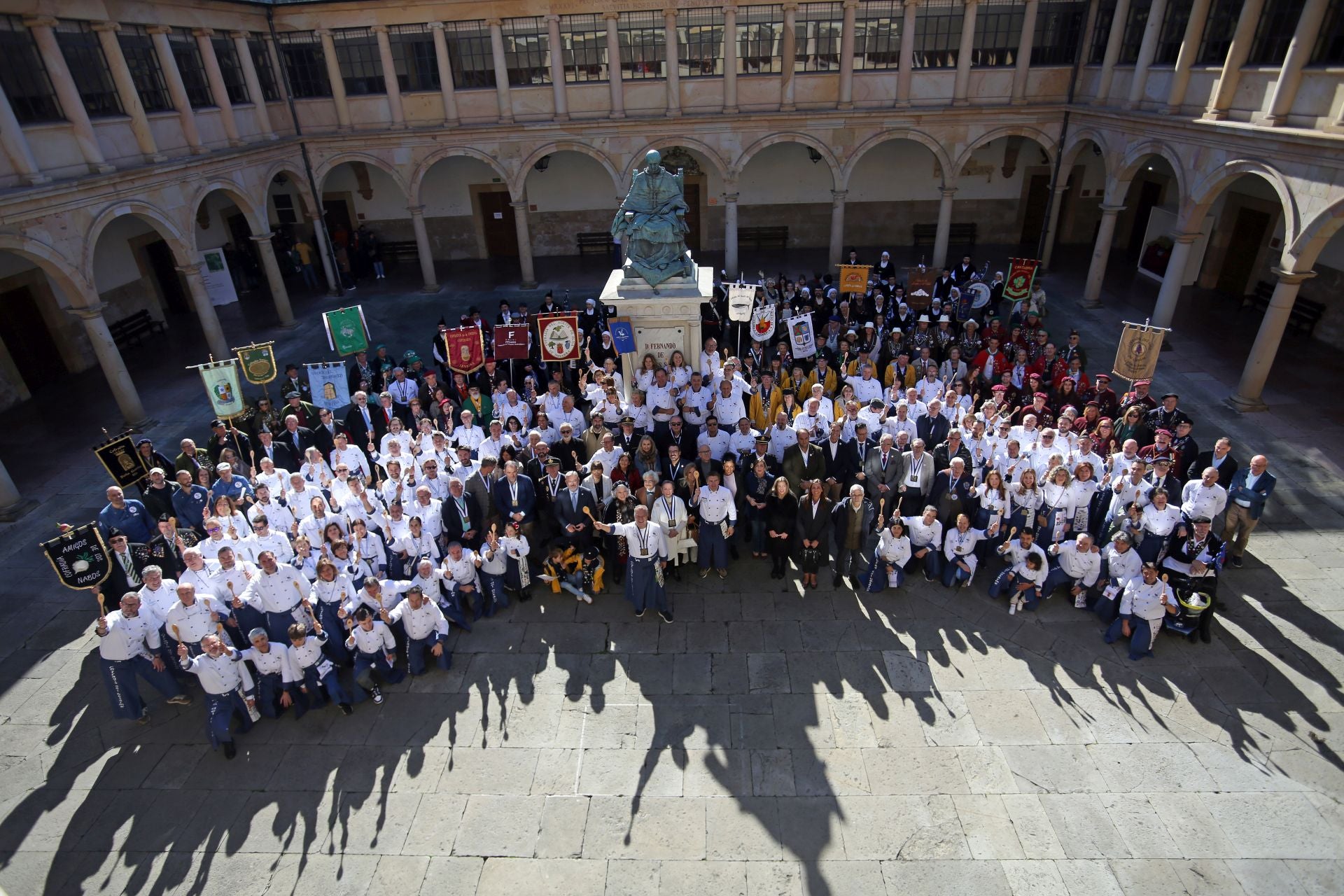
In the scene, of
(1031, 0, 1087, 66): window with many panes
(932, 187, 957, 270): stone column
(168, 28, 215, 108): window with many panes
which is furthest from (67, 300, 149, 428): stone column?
(1031, 0, 1087, 66): window with many panes

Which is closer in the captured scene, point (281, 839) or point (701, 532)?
point (281, 839)

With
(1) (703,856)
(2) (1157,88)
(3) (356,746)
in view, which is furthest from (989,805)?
(2) (1157,88)

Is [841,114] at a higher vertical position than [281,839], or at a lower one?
higher

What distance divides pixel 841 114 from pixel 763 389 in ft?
35.6

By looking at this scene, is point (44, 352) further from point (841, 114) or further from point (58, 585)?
point (841, 114)

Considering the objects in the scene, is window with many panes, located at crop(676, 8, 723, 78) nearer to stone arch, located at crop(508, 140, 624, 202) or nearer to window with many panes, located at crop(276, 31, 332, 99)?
stone arch, located at crop(508, 140, 624, 202)

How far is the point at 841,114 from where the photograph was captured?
18.8 metres

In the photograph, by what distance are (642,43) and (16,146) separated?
1303 cm

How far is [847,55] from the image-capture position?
59.8 ft

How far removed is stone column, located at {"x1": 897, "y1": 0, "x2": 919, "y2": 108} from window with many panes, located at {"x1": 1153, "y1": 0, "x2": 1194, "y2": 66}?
520 cm

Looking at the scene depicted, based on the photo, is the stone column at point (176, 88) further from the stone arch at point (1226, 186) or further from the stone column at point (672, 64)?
the stone arch at point (1226, 186)

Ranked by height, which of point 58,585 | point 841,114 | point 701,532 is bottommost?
point 58,585

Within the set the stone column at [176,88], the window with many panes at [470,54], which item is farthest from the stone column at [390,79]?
the stone column at [176,88]

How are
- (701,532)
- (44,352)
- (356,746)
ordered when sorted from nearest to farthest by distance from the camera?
(356,746), (701,532), (44,352)
